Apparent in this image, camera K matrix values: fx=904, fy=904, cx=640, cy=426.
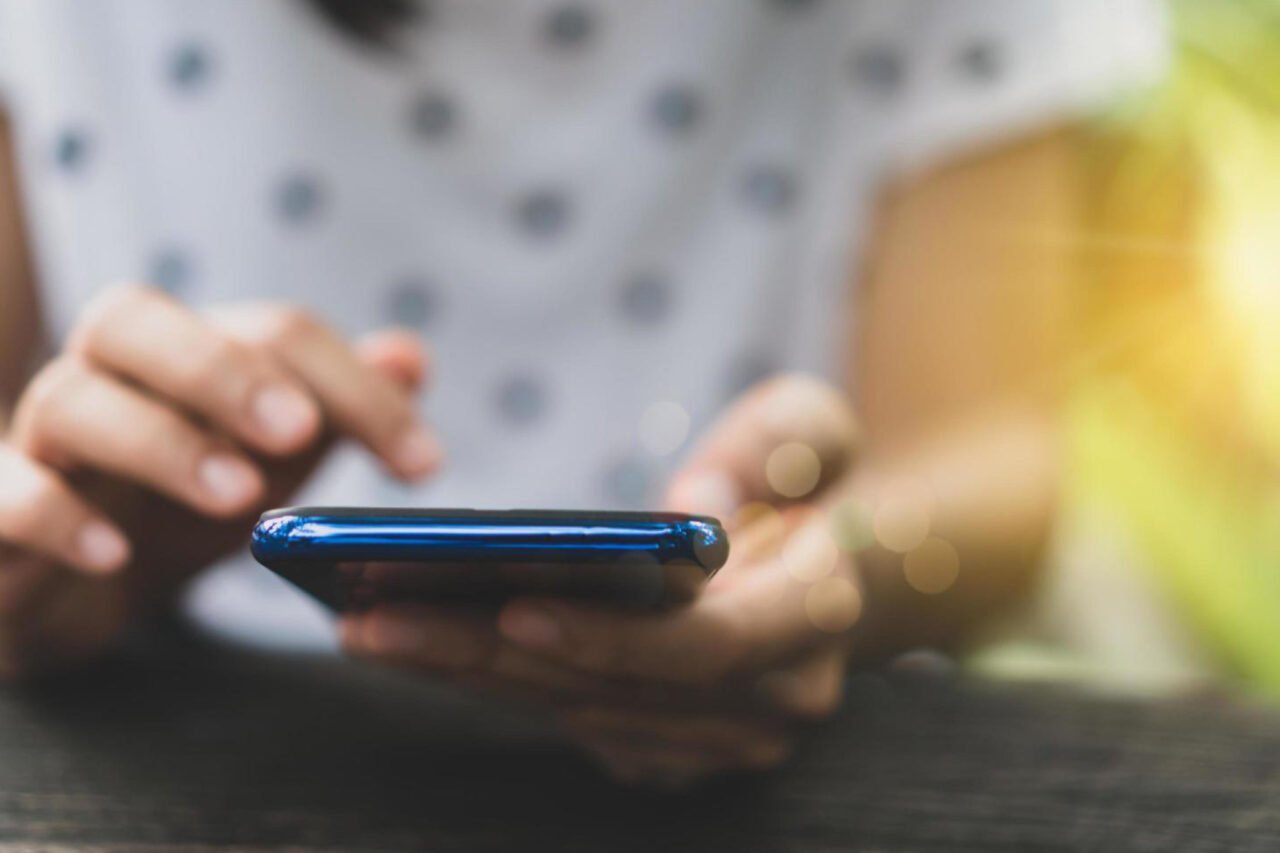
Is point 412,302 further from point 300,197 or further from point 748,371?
point 748,371

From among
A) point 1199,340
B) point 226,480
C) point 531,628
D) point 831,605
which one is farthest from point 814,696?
point 1199,340

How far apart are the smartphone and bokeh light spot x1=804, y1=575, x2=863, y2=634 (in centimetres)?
Answer: 17

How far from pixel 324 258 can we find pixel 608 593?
69 centimetres

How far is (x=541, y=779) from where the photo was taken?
0.34 m

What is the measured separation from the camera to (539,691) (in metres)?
0.33

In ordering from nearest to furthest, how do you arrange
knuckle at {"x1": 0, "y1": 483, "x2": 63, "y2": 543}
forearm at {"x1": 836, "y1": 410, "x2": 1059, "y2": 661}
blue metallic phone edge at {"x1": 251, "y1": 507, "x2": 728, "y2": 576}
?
blue metallic phone edge at {"x1": 251, "y1": 507, "x2": 728, "y2": 576}
knuckle at {"x1": 0, "y1": 483, "x2": 63, "y2": 543}
forearm at {"x1": 836, "y1": 410, "x2": 1059, "y2": 661}

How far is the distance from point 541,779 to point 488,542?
181 millimetres

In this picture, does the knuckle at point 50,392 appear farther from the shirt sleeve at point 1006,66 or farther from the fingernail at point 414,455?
the shirt sleeve at point 1006,66

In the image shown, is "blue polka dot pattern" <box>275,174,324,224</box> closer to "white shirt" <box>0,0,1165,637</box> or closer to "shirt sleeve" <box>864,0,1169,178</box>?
"white shirt" <box>0,0,1165,637</box>

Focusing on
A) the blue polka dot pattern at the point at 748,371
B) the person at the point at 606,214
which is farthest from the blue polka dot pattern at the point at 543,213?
the blue polka dot pattern at the point at 748,371

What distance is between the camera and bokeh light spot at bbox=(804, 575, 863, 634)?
14.6 inches

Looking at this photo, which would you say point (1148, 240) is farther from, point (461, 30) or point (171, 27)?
point (171, 27)

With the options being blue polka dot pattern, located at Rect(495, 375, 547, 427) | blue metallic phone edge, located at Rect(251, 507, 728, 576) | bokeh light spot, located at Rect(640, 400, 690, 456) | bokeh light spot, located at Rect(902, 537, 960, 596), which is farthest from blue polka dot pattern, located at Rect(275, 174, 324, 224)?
blue metallic phone edge, located at Rect(251, 507, 728, 576)

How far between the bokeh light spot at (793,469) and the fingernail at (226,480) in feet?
0.79
